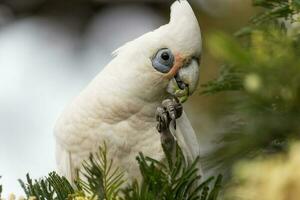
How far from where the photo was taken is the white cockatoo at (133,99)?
1673 mm

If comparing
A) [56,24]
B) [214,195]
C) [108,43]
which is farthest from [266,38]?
[108,43]

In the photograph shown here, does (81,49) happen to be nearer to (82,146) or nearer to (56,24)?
(56,24)

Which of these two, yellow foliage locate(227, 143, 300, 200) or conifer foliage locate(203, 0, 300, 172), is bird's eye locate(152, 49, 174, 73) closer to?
conifer foliage locate(203, 0, 300, 172)

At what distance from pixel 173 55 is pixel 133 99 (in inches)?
6.6

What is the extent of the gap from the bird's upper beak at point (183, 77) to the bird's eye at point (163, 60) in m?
0.01

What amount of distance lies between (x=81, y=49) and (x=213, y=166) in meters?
3.33

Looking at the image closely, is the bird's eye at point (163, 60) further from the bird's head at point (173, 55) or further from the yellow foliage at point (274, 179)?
the yellow foliage at point (274, 179)

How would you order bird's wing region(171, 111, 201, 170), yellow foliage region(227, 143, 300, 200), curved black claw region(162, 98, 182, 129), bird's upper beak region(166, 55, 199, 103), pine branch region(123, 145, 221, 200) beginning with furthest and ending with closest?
bird's wing region(171, 111, 201, 170) → bird's upper beak region(166, 55, 199, 103) → curved black claw region(162, 98, 182, 129) → pine branch region(123, 145, 221, 200) → yellow foliage region(227, 143, 300, 200)

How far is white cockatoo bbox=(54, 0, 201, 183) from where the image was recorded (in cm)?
167

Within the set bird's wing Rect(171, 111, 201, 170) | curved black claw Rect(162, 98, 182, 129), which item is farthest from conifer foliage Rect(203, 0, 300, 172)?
bird's wing Rect(171, 111, 201, 170)

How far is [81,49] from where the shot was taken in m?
3.77

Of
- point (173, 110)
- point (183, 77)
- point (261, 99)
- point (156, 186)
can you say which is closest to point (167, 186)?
point (156, 186)

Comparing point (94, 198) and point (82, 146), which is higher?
point (82, 146)

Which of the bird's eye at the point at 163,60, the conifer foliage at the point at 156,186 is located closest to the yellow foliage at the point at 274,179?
the conifer foliage at the point at 156,186
